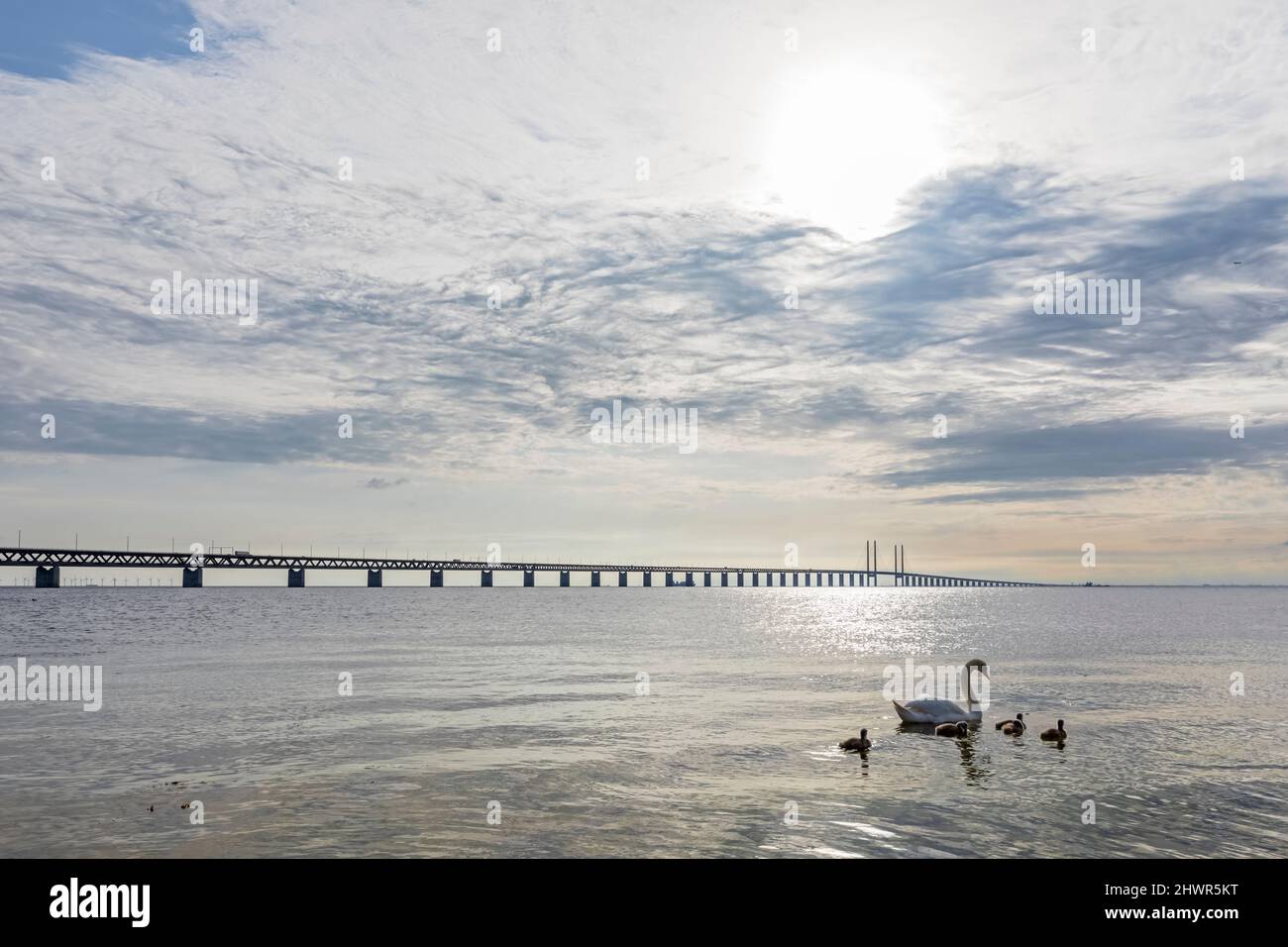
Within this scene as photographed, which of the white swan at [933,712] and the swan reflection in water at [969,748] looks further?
the white swan at [933,712]

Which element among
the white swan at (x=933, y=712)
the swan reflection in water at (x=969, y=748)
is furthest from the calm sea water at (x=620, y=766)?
the white swan at (x=933, y=712)

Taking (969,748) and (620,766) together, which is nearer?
(620,766)

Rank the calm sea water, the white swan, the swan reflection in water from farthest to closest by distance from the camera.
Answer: the white swan → the swan reflection in water → the calm sea water

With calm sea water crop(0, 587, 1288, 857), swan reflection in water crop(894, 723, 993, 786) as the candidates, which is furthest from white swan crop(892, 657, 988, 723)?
calm sea water crop(0, 587, 1288, 857)

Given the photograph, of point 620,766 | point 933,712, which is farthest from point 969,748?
point 620,766

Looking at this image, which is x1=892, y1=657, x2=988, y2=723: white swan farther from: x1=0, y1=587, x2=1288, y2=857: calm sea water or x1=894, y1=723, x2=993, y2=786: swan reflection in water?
x1=0, y1=587, x2=1288, y2=857: calm sea water

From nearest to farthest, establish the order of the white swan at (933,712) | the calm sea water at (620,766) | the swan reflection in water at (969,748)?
the calm sea water at (620,766) → the swan reflection in water at (969,748) → the white swan at (933,712)

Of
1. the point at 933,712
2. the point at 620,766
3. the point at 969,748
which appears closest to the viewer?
the point at 620,766

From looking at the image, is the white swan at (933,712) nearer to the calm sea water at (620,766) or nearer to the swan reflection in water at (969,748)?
the swan reflection in water at (969,748)

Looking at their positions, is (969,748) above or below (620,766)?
below

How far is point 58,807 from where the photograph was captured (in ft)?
71.7

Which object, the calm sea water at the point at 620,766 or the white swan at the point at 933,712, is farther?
the white swan at the point at 933,712

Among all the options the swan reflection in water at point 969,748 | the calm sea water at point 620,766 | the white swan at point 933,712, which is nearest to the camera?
the calm sea water at point 620,766

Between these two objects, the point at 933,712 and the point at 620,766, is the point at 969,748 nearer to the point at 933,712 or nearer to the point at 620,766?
the point at 933,712
